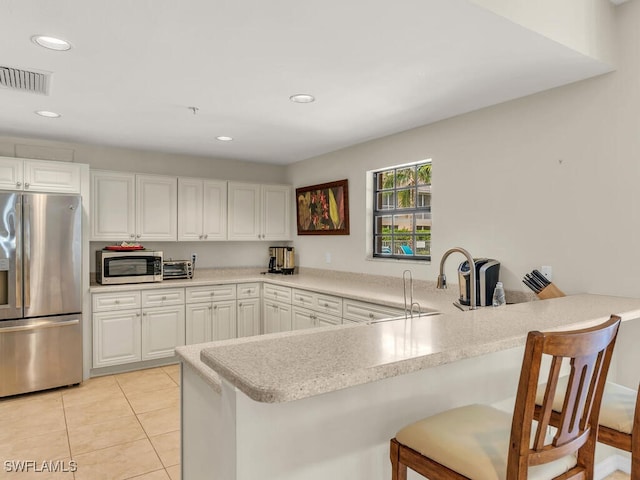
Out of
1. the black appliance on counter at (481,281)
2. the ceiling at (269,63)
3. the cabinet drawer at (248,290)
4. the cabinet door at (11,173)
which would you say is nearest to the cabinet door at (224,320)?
the cabinet drawer at (248,290)

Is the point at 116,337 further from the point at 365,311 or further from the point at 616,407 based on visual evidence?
the point at 616,407

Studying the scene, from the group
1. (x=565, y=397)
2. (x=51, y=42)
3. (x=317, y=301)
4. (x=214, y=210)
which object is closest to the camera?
(x=565, y=397)

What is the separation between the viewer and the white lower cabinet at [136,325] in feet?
13.4

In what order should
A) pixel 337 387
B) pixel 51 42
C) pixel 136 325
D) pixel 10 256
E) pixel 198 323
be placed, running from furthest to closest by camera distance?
pixel 198 323
pixel 136 325
pixel 10 256
pixel 51 42
pixel 337 387

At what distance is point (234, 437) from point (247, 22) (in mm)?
1709

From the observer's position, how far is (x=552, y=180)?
2.78 meters

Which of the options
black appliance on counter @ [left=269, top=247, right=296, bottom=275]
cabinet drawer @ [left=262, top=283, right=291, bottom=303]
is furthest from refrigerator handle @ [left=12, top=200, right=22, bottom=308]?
black appliance on counter @ [left=269, top=247, right=296, bottom=275]

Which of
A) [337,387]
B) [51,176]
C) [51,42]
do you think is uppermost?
[51,42]

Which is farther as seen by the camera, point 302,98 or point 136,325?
point 136,325

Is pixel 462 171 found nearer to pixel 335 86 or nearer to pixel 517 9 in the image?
pixel 335 86

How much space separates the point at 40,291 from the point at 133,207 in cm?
121

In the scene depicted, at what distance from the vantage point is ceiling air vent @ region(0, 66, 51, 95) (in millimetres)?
2483

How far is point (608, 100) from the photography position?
2496 mm

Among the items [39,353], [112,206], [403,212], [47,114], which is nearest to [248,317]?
[112,206]
